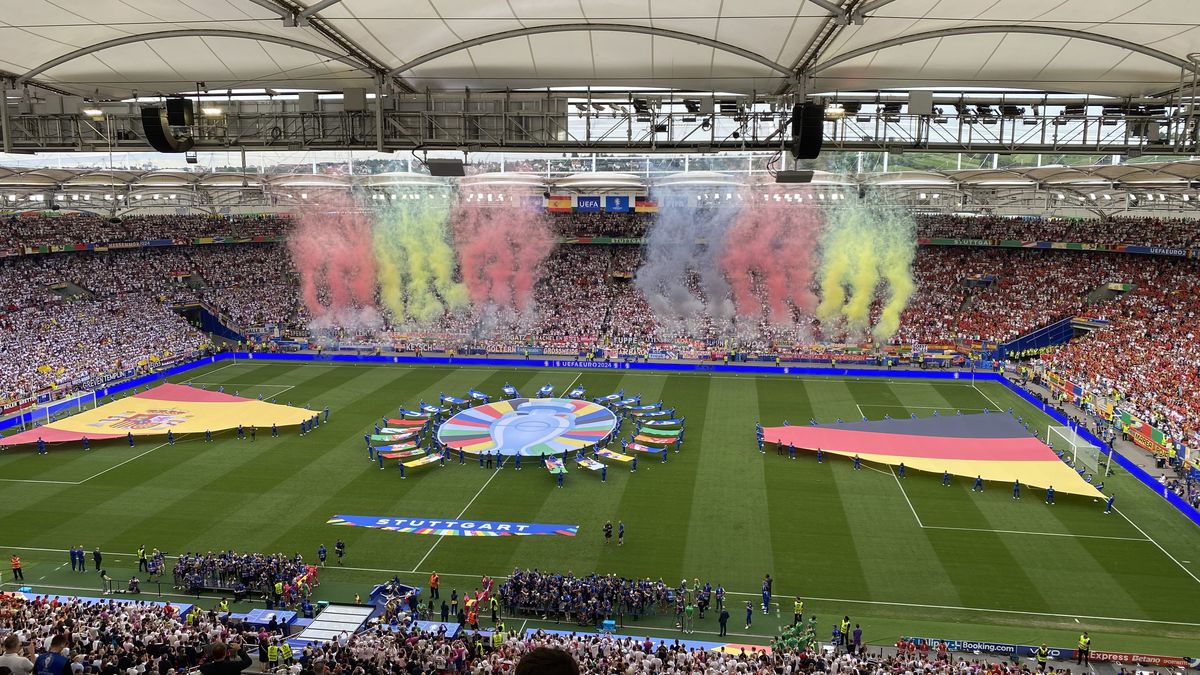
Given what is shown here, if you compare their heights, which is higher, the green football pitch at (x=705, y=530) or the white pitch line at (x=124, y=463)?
the white pitch line at (x=124, y=463)

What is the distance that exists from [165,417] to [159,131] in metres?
23.8

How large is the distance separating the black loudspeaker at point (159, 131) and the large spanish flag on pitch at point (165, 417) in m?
20.2

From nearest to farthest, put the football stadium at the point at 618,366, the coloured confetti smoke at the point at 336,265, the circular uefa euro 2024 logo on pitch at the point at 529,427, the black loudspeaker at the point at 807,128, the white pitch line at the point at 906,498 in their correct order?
the football stadium at the point at 618,366
the black loudspeaker at the point at 807,128
the white pitch line at the point at 906,498
the circular uefa euro 2024 logo on pitch at the point at 529,427
the coloured confetti smoke at the point at 336,265

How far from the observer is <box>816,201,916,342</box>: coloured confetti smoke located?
56.5m

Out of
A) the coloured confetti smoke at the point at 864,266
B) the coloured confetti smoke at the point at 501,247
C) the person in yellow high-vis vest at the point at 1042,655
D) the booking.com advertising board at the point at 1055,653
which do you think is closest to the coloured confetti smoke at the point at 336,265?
the coloured confetti smoke at the point at 501,247

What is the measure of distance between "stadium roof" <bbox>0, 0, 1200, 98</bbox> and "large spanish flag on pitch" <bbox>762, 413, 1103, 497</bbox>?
15.3 meters

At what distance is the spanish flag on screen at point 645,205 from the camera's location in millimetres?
63625

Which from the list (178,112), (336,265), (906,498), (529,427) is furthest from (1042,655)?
(336,265)

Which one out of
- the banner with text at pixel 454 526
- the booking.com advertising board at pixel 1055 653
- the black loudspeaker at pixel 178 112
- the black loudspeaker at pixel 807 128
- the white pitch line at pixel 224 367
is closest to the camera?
the black loudspeaker at pixel 807 128

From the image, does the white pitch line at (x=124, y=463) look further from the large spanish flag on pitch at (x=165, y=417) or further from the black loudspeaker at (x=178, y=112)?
the black loudspeaker at (x=178, y=112)

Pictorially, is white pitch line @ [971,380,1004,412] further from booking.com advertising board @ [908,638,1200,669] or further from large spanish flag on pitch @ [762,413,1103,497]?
booking.com advertising board @ [908,638,1200,669]

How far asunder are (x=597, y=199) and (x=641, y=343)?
13323 millimetres

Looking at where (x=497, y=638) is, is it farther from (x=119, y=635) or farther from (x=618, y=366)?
(x=618, y=366)

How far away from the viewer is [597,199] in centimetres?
6159
